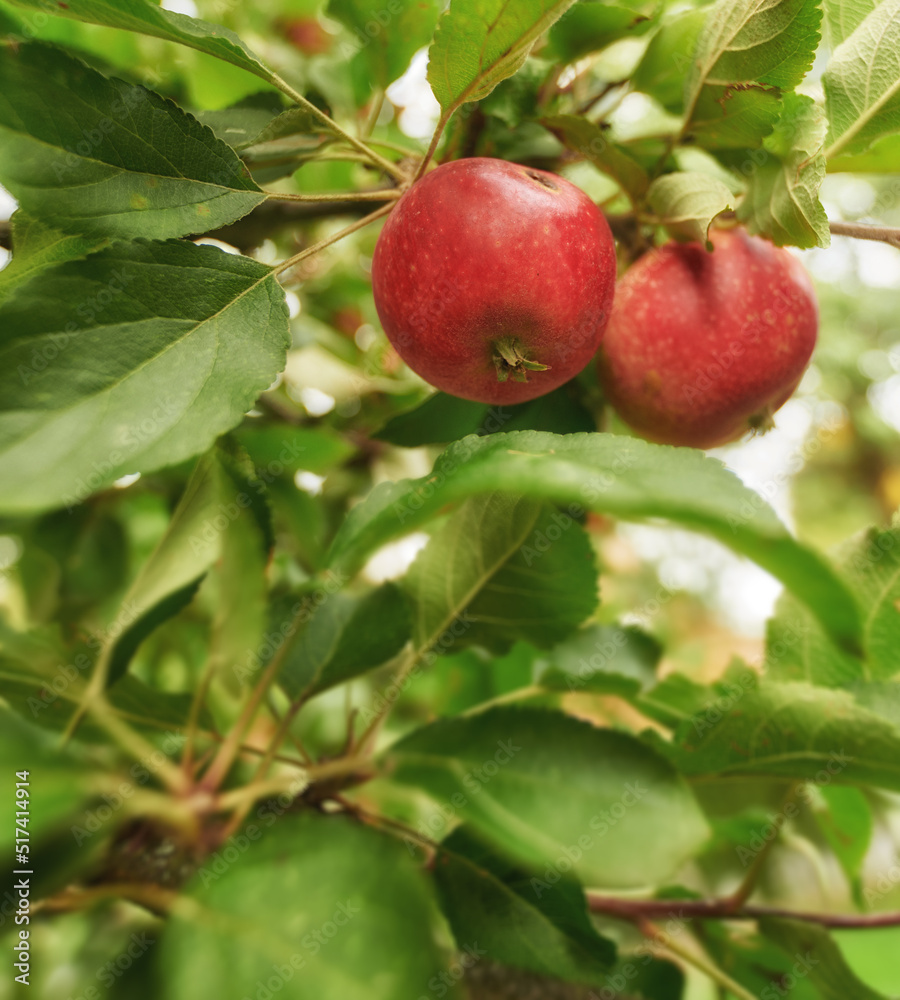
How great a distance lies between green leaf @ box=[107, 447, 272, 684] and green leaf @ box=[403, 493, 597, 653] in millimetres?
114

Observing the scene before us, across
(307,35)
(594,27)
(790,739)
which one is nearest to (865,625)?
(790,739)

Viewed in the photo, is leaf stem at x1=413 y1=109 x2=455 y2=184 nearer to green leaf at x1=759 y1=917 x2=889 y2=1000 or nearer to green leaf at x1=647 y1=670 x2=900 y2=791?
green leaf at x1=647 y1=670 x2=900 y2=791

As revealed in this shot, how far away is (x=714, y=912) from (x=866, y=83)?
0.60m

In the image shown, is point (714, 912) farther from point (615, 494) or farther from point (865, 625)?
point (615, 494)

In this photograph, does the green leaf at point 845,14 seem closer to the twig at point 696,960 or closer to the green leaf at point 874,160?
the green leaf at point 874,160

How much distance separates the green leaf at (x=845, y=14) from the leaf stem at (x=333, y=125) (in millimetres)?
307

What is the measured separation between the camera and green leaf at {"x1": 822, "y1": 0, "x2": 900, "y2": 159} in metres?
0.46

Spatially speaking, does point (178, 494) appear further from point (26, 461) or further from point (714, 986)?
point (714, 986)

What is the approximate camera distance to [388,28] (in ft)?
1.95

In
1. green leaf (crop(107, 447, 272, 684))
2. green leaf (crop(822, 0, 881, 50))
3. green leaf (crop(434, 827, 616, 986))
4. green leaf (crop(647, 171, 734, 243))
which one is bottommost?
green leaf (crop(434, 827, 616, 986))

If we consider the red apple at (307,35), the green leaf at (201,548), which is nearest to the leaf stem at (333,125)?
the green leaf at (201,548)

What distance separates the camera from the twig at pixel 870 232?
492 mm

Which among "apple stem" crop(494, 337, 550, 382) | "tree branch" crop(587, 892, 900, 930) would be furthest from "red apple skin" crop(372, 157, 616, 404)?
"tree branch" crop(587, 892, 900, 930)

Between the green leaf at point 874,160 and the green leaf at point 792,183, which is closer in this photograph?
the green leaf at point 792,183
